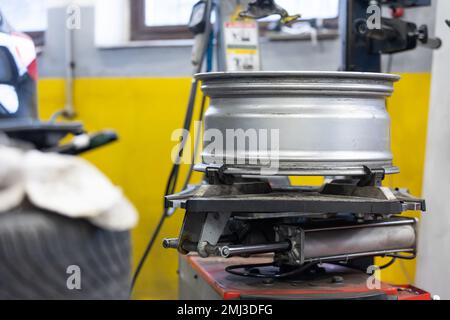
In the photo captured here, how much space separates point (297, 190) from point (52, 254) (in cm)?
91

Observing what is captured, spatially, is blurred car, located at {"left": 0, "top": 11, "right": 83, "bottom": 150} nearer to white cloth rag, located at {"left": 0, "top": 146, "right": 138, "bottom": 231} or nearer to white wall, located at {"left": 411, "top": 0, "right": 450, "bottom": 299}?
white cloth rag, located at {"left": 0, "top": 146, "right": 138, "bottom": 231}

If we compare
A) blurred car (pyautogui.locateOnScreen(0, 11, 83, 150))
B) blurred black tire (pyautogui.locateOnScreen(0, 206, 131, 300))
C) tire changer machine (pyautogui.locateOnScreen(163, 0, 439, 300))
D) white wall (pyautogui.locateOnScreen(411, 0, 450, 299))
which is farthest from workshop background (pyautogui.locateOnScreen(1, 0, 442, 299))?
blurred black tire (pyautogui.locateOnScreen(0, 206, 131, 300))

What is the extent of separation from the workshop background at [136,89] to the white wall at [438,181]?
442 mm

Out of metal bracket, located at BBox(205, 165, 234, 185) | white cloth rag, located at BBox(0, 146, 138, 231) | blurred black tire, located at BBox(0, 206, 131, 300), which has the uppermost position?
white cloth rag, located at BBox(0, 146, 138, 231)

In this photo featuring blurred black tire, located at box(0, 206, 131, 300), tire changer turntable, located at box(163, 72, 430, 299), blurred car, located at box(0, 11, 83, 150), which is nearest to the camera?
blurred black tire, located at box(0, 206, 131, 300)

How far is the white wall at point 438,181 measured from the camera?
1.77 m

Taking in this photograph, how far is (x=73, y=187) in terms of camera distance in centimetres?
45

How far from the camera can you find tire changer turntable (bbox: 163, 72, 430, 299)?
1.13 m

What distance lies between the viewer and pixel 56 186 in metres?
0.45

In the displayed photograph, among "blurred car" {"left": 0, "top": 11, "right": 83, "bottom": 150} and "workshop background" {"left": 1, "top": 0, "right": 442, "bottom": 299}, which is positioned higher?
"blurred car" {"left": 0, "top": 11, "right": 83, "bottom": 150}

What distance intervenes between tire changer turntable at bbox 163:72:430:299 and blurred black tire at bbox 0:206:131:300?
1.98ft

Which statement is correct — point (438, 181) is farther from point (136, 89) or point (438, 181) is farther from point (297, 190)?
point (136, 89)
